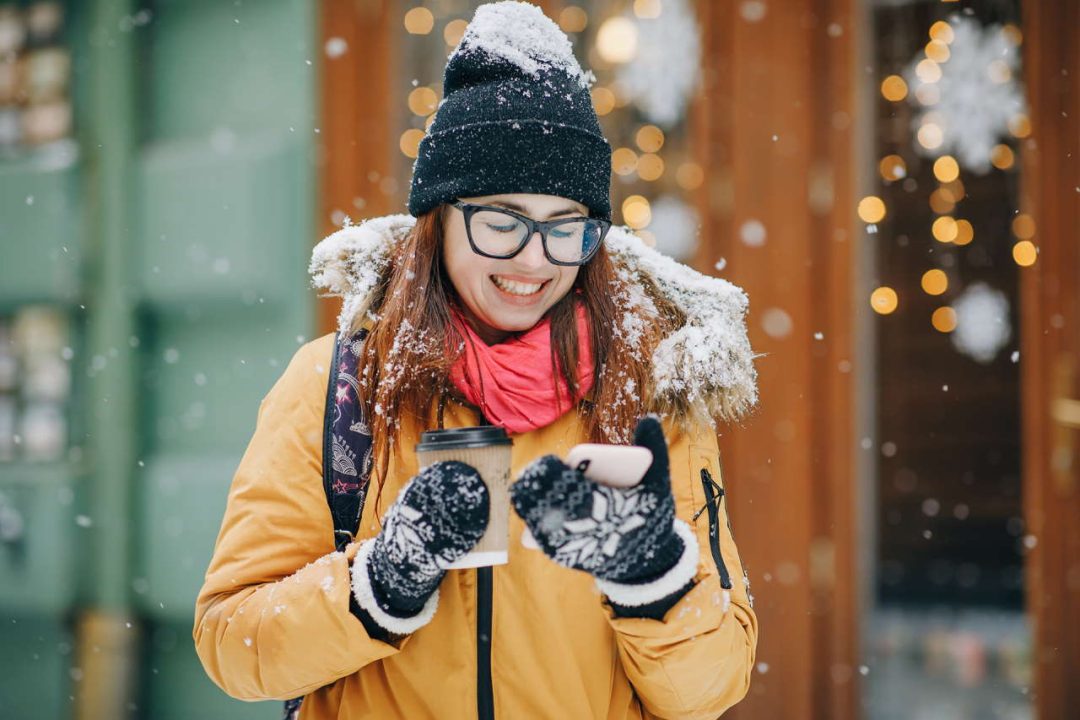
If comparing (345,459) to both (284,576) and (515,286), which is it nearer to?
(284,576)

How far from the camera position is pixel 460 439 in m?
1.37

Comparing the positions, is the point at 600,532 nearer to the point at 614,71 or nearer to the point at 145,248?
the point at 614,71

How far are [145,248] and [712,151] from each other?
2645mm

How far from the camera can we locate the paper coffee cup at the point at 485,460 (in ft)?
4.49

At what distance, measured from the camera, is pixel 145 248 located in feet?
14.0

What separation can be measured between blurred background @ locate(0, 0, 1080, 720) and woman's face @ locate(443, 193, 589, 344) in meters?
1.95

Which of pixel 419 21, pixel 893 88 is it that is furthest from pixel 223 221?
pixel 893 88

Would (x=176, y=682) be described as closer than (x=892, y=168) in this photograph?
No

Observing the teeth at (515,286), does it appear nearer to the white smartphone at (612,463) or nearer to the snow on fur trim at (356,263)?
the snow on fur trim at (356,263)

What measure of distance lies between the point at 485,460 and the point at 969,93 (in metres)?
3.09

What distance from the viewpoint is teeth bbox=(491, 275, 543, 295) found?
1.74m

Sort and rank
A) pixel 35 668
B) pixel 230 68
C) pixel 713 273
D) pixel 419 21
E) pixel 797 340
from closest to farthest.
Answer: pixel 797 340 < pixel 713 273 < pixel 419 21 < pixel 230 68 < pixel 35 668

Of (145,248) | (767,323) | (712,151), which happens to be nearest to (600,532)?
(767,323)

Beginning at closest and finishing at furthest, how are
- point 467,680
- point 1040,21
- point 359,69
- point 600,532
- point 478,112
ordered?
1. point 600,532
2. point 467,680
3. point 478,112
4. point 1040,21
5. point 359,69
